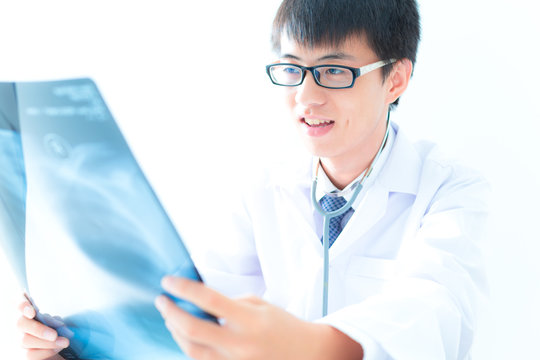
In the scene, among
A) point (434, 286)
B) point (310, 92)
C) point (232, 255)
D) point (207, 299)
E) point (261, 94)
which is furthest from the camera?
point (261, 94)

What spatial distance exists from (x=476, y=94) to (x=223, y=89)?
2.87 ft

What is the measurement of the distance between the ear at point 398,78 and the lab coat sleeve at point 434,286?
0.20m

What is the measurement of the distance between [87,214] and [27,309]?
0.44 metres

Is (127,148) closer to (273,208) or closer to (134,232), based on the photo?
(134,232)

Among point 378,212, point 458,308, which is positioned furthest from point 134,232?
point 378,212

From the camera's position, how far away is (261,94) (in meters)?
2.03

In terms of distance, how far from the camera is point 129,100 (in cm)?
184

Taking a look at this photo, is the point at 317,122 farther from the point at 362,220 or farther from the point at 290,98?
the point at 362,220

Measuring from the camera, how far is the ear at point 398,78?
131cm

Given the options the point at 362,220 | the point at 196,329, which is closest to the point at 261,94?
the point at 362,220

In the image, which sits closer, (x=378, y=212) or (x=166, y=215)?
(x=166, y=215)

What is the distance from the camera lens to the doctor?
0.97 metres

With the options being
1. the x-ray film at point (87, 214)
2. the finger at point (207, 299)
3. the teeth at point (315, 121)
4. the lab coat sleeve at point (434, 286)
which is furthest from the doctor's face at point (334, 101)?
the finger at point (207, 299)

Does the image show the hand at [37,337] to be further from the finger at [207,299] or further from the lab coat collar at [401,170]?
the lab coat collar at [401,170]
